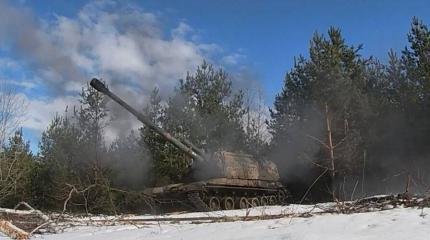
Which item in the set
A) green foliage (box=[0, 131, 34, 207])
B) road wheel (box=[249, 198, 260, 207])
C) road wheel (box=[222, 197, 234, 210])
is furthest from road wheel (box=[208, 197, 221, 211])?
green foliage (box=[0, 131, 34, 207])


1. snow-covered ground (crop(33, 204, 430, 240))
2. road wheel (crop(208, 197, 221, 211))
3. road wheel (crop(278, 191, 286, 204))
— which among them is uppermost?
road wheel (crop(278, 191, 286, 204))

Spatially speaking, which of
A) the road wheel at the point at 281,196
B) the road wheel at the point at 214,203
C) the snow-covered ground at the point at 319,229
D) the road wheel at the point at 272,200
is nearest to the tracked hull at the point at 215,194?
the road wheel at the point at 214,203

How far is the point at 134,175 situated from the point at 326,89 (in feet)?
32.7

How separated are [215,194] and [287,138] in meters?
7.04

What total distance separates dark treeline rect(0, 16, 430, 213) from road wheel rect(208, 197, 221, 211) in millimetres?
1894

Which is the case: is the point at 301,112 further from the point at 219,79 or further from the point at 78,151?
the point at 78,151

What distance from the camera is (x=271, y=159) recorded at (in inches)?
996

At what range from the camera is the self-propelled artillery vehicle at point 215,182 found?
19.4 m

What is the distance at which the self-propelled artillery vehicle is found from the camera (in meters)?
19.4

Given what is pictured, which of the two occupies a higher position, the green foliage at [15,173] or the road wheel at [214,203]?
the green foliage at [15,173]

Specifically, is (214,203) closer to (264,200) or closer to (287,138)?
(264,200)

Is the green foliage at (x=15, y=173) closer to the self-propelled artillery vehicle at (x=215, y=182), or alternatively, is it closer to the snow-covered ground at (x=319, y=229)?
the self-propelled artillery vehicle at (x=215, y=182)

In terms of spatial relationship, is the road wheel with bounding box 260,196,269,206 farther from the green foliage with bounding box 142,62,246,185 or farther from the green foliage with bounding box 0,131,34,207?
the green foliage with bounding box 0,131,34,207

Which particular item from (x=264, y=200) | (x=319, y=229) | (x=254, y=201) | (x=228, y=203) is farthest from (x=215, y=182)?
(x=319, y=229)
